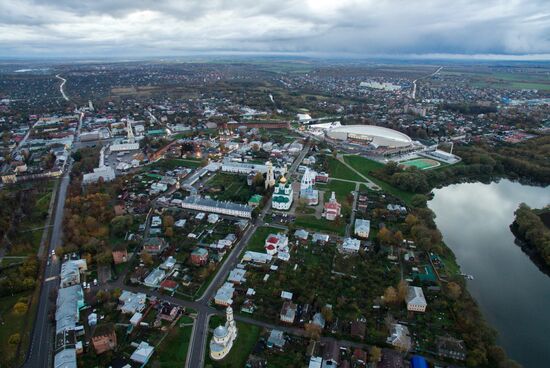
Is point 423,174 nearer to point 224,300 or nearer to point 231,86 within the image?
point 224,300

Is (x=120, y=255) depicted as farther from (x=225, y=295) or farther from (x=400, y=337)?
(x=400, y=337)

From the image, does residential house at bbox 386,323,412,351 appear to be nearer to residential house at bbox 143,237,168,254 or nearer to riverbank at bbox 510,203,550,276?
riverbank at bbox 510,203,550,276

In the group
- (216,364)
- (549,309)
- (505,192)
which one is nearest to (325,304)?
(216,364)

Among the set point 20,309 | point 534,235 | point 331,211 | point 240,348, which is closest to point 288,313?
point 240,348

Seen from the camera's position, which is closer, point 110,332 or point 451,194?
point 110,332

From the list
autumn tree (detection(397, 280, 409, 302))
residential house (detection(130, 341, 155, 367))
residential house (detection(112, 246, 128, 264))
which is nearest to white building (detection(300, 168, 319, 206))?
autumn tree (detection(397, 280, 409, 302))

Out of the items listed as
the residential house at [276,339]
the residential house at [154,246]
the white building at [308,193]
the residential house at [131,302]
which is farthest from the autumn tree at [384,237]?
the residential house at [131,302]

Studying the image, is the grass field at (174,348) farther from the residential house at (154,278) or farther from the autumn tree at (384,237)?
the autumn tree at (384,237)
